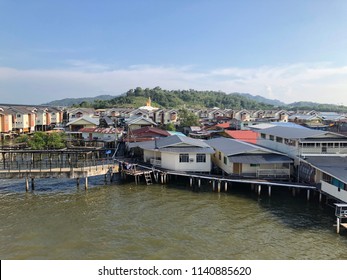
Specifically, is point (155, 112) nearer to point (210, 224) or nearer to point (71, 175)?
point (71, 175)

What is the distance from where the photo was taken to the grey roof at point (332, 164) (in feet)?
71.0

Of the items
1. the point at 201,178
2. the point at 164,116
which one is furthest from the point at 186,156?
the point at 164,116

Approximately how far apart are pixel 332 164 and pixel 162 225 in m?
14.3

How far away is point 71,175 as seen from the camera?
28359 millimetres

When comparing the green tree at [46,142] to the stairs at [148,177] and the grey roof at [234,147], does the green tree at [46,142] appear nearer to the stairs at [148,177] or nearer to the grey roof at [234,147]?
the stairs at [148,177]

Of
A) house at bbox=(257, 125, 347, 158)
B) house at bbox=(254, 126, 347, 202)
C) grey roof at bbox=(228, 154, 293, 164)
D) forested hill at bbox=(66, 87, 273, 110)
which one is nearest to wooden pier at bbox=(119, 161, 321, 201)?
house at bbox=(254, 126, 347, 202)

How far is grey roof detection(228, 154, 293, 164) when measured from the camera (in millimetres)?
27547

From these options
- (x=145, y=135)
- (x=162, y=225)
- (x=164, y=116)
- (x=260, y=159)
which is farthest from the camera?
(x=164, y=116)

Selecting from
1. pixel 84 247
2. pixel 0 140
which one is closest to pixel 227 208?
pixel 84 247

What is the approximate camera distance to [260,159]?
2798cm

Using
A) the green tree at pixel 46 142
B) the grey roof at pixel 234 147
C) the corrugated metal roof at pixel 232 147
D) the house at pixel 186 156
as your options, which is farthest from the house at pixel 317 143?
the green tree at pixel 46 142

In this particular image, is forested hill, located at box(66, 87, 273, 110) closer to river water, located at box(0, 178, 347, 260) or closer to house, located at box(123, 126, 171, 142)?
house, located at box(123, 126, 171, 142)

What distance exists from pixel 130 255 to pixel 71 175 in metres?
13.8

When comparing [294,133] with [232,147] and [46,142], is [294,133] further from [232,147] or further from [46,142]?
[46,142]
